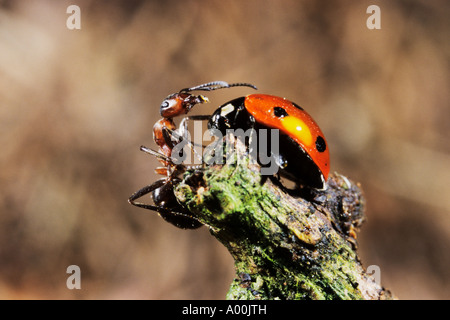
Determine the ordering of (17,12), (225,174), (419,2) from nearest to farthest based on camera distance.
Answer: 1. (225,174)
2. (17,12)
3. (419,2)

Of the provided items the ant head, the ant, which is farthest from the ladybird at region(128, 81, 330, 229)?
the ant head

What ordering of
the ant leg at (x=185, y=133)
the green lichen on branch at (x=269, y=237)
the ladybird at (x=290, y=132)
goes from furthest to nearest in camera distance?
the ant leg at (x=185, y=133) → the ladybird at (x=290, y=132) → the green lichen on branch at (x=269, y=237)

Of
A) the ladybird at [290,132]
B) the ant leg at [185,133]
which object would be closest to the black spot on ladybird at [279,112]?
the ladybird at [290,132]

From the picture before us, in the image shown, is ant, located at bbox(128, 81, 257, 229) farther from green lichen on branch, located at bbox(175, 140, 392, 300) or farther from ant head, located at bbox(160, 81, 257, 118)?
green lichen on branch, located at bbox(175, 140, 392, 300)

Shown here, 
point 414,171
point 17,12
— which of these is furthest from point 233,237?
point 17,12

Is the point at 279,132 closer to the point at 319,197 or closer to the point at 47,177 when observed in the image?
the point at 319,197

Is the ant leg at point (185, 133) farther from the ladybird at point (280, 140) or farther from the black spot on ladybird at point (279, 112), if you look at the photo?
the black spot on ladybird at point (279, 112)
